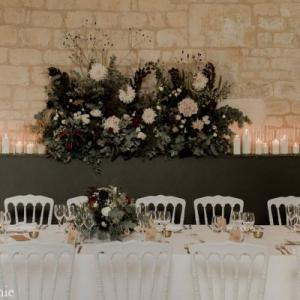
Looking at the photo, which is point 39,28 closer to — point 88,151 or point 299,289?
point 88,151

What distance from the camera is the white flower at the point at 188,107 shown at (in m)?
5.18

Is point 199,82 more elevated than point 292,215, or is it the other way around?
point 199,82

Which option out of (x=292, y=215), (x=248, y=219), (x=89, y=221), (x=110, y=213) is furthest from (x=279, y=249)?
(x=89, y=221)

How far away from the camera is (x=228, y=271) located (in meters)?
2.62

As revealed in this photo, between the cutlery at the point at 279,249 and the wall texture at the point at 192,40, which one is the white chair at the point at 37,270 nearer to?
the cutlery at the point at 279,249

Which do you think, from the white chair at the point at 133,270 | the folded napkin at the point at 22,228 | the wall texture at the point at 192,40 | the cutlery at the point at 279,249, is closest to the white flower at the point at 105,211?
the white chair at the point at 133,270

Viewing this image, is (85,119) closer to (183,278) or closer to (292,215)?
(292,215)

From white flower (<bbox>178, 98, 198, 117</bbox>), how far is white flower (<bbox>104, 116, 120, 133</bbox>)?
0.73 metres

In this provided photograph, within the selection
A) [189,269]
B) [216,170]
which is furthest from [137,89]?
[189,269]

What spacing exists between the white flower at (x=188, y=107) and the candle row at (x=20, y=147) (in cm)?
173

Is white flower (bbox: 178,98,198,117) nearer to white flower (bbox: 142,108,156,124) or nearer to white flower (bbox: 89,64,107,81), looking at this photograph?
white flower (bbox: 142,108,156,124)

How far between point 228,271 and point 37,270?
41.8 inches

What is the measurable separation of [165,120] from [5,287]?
3184 mm

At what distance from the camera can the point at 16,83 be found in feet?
18.8
